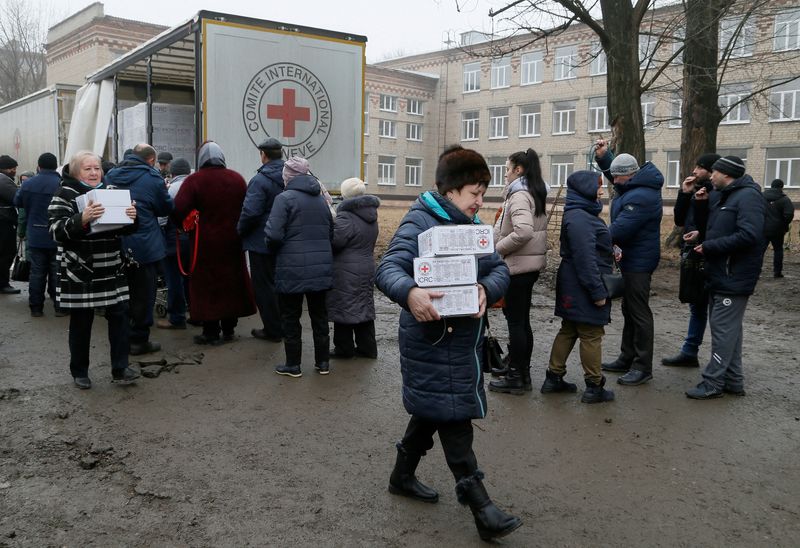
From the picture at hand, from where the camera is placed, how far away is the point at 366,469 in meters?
4.03

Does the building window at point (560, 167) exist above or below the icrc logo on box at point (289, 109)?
above

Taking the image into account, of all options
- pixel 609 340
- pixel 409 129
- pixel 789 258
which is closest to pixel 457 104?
pixel 409 129

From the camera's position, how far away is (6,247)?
974 cm

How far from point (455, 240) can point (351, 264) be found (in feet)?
10.9

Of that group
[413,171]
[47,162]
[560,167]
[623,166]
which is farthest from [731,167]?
[413,171]

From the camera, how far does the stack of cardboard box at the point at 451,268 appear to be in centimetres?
303

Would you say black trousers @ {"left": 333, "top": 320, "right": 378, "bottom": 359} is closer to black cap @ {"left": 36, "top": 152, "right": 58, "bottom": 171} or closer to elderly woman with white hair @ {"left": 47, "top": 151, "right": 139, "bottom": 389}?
elderly woman with white hair @ {"left": 47, "top": 151, "right": 139, "bottom": 389}

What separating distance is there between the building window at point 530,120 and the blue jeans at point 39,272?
3832 centimetres

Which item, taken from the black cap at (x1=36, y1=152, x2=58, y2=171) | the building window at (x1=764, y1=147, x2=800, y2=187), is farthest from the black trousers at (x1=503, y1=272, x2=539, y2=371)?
the building window at (x1=764, y1=147, x2=800, y2=187)

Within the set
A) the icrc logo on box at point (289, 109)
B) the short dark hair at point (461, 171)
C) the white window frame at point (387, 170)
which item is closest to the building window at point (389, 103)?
the white window frame at point (387, 170)

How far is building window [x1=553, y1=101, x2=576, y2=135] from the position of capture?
138 ft

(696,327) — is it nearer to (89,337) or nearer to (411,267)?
(411,267)

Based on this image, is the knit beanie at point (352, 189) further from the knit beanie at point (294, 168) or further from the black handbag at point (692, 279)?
the black handbag at point (692, 279)

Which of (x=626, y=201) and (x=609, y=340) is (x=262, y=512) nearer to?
(x=626, y=201)
